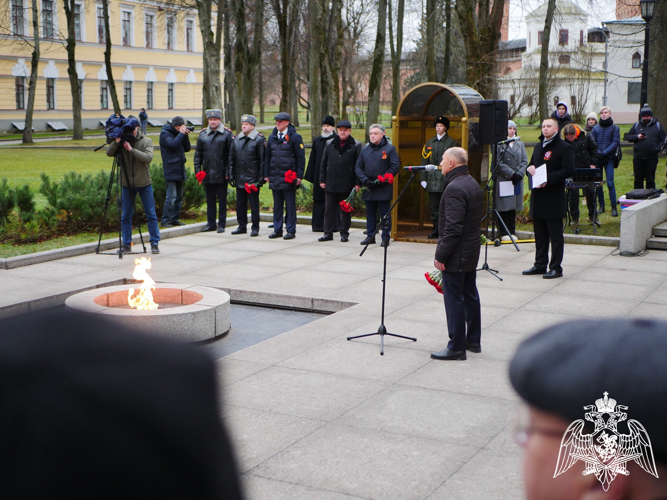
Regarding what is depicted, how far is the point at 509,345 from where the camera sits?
24.8 ft

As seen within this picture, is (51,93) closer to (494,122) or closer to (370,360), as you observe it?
(494,122)

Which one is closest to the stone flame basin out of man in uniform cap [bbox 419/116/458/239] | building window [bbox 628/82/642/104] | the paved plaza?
the paved plaza

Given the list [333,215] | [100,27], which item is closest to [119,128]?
Result: [333,215]

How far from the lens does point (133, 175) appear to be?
12.4 metres

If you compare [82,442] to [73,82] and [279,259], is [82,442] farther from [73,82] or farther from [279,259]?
[73,82]

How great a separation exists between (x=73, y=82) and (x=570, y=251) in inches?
1348

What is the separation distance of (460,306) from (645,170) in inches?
439

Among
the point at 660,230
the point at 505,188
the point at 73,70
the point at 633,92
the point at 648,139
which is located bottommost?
the point at 660,230

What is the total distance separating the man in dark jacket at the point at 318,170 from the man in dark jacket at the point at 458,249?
284 inches

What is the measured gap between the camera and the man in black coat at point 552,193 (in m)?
10.4

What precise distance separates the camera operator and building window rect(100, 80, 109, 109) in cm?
4807

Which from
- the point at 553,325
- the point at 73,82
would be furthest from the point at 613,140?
the point at 73,82

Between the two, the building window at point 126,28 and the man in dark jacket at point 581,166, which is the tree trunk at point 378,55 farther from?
the building window at point 126,28

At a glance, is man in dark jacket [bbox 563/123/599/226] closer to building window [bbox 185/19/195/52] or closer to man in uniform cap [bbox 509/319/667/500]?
man in uniform cap [bbox 509/319/667/500]
